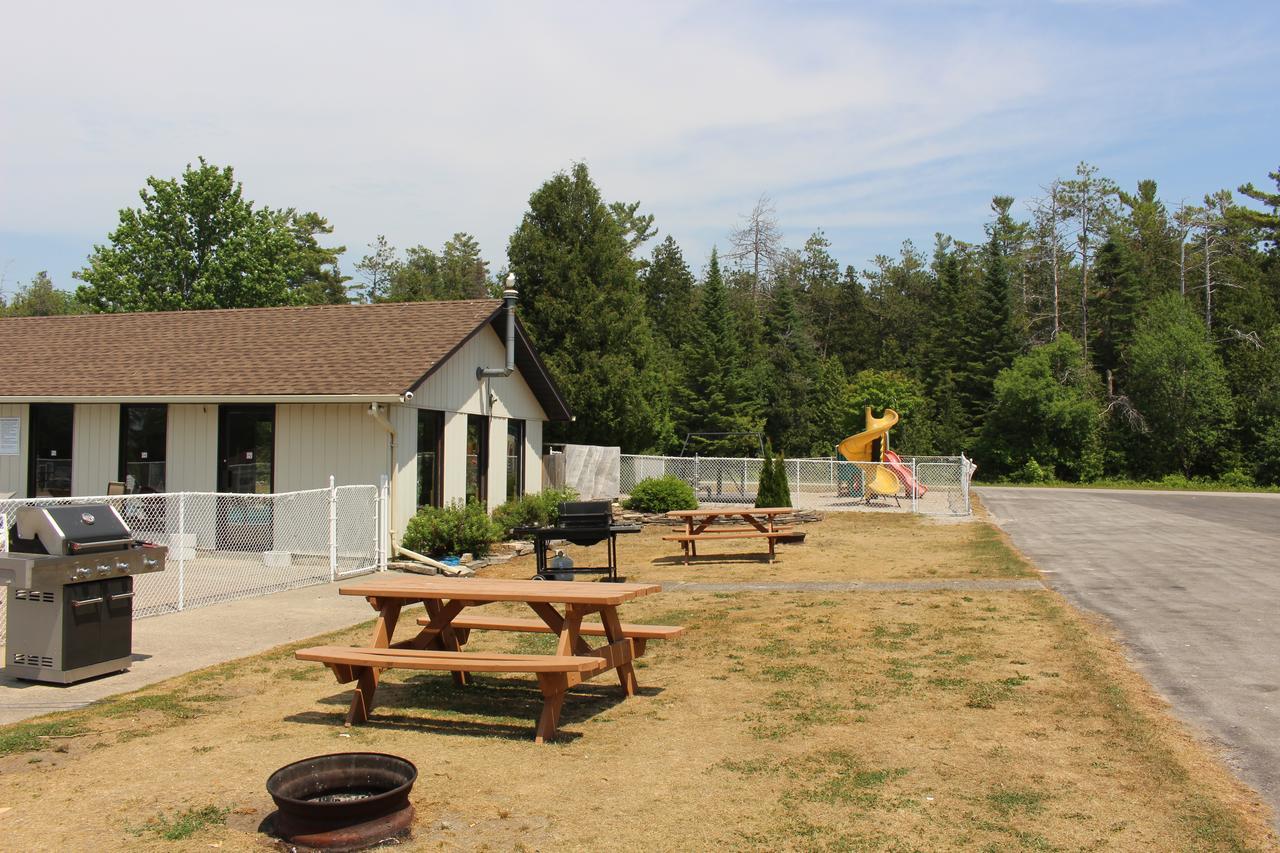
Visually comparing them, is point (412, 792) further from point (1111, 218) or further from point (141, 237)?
point (1111, 218)

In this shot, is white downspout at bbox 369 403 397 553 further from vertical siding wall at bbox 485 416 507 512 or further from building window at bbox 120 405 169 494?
building window at bbox 120 405 169 494

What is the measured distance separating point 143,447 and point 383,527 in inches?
203

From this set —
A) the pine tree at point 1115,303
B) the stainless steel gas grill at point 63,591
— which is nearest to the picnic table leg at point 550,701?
the stainless steel gas grill at point 63,591

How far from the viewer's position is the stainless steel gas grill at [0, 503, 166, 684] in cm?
732

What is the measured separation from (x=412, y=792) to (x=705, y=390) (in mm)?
48794

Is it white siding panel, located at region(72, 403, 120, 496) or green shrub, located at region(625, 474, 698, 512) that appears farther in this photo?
green shrub, located at region(625, 474, 698, 512)

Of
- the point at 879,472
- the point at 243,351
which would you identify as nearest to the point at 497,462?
the point at 243,351

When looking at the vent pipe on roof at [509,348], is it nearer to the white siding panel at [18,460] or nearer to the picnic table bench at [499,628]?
the white siding panel at [18,460]

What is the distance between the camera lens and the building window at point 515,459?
66.6ft

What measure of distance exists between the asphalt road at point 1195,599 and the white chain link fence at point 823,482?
309 cm

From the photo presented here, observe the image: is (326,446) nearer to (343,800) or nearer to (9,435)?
(9,435)

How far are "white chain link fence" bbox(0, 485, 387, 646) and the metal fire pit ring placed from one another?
25.8ft

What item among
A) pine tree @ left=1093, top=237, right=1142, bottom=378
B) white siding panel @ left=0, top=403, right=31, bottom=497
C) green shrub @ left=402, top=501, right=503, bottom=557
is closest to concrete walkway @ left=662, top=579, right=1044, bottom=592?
green shrub @ left=402, top=501, right=503, bottom=557

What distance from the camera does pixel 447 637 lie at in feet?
24.2
